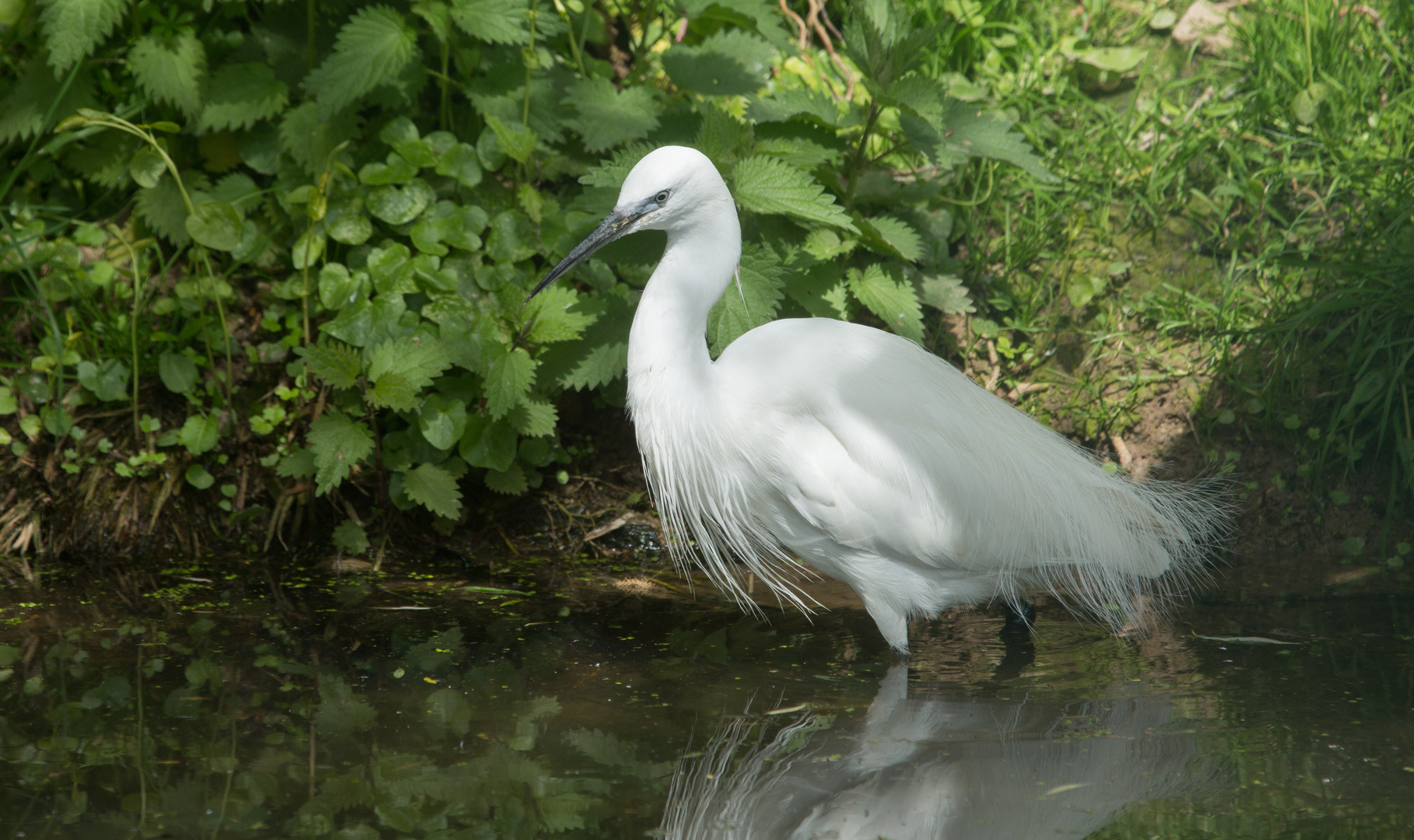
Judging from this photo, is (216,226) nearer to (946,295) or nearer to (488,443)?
(488,443)

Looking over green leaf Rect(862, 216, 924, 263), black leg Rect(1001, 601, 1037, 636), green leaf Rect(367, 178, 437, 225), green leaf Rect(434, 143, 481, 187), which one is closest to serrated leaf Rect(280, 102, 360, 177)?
green leaf Rect(367, 178, 437, 225)

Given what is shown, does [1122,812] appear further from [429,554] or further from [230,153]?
[230,153]

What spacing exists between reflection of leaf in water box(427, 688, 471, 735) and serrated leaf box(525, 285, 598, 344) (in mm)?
1098

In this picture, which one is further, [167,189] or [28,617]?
[167,189]

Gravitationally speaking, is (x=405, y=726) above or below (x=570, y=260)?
below

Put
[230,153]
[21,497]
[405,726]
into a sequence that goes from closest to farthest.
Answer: [405,726]
[21,497]
[230,153]

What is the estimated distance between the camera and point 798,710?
2635 millimetres

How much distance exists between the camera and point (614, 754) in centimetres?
238

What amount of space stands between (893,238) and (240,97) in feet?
7.12

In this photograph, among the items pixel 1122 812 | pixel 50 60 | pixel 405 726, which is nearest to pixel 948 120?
pixel 1122 812

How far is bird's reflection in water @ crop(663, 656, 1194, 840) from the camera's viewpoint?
85.2 inches

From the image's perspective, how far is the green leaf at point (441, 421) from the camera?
132 inches

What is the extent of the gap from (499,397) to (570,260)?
59cm

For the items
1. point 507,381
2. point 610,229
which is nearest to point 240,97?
point 507,381
